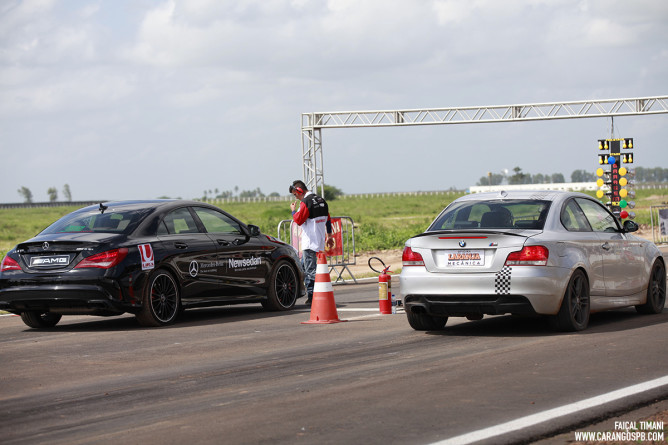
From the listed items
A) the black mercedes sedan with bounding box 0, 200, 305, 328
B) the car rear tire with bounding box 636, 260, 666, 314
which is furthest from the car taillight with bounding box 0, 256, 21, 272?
the car rear tire with bounding box 636, 260, 666, 314

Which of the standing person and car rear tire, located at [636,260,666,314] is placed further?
the standing person

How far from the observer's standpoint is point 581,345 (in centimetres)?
954

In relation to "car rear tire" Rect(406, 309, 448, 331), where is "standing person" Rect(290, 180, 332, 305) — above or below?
above

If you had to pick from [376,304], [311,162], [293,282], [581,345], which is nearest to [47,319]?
[293,282]

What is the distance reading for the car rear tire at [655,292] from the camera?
12.4 m

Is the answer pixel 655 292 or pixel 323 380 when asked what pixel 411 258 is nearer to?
pixel 323 380

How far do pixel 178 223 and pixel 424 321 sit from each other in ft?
12.7

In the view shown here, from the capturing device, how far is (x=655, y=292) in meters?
12.5

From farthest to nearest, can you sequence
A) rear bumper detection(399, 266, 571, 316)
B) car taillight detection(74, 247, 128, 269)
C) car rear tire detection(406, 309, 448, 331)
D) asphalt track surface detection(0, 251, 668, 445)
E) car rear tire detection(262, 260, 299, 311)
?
car rear tire detection(262, 260, 299, 311)
car taillight detection(74, 247, 128, 269)
car rear tire detection(406, 309, 448, 331)
rear bumper detection(399, 266, 571, 316)
asphalt track surface detection(0, 251, 668, 445)

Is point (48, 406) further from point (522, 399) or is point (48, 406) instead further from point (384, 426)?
point (522, 399)

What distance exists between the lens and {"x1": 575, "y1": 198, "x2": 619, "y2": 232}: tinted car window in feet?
38.1

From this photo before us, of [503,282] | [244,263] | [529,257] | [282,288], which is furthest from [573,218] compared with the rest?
[282,288]

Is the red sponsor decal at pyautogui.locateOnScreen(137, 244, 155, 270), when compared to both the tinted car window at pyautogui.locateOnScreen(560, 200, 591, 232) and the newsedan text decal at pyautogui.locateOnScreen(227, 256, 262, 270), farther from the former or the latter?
the tinted car window at pyautogui.locateOnScreen(560, 200, 591, 232)

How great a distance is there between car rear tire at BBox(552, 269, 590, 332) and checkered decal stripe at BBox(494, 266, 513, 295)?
0.73 meters
